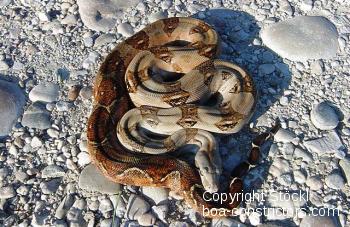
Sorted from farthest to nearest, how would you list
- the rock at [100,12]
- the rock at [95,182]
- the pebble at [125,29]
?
1. the rock at [100,12]
2. the pebble at [125,29]
3. the rock at [95,182]

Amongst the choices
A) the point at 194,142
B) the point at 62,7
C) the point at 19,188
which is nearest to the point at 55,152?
the point at 19,188

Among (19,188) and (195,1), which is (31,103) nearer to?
(19,188)

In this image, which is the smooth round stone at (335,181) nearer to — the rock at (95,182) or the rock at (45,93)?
the rock at (95,182)

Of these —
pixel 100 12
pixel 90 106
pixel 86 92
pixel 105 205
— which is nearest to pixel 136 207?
pixel 105 205

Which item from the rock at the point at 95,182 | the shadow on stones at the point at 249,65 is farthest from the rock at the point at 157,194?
the shadow on stones at the point at 249,65

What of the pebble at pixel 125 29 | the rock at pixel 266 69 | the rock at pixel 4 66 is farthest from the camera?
the pebble at pixel 125 29

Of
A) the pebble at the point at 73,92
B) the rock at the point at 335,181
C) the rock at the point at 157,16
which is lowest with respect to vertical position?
the rock at the point at 335,181

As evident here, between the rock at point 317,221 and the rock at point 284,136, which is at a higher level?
the rock at point 284,136
